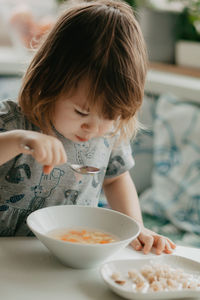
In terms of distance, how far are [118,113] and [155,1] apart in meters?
1.86

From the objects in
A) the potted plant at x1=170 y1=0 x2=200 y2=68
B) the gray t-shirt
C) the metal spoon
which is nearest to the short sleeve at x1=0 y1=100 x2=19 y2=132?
the gray t-shirt

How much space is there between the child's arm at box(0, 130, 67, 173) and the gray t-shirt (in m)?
0.20

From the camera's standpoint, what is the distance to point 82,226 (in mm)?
901

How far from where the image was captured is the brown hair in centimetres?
86

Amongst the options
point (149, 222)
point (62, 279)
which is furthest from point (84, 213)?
point (149, 222)

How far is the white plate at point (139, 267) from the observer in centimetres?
69

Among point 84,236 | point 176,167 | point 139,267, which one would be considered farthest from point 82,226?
point 176,167

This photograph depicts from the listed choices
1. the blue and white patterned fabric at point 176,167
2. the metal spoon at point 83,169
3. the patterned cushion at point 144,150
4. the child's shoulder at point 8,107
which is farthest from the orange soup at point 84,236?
the patterned cushion at point 144,150

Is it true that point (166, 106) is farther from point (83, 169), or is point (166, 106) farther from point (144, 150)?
point (83, 169)

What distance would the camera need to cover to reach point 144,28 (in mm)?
2438

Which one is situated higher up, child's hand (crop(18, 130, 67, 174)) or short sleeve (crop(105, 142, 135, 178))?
child's hand (crop(18, 130, 67, 174))

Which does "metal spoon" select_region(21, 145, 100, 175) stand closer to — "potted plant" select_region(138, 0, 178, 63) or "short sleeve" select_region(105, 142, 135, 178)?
"short sleeve" select_region(105, 142, 135, 178)

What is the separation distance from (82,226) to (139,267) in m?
0.16

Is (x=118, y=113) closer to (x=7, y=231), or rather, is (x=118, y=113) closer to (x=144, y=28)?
(x=7, y=231)
